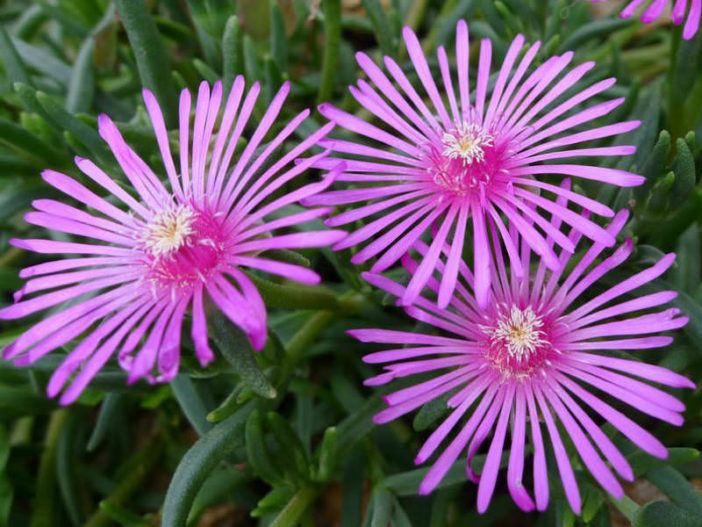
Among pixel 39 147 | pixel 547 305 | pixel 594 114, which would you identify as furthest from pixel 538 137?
pixel 39 147

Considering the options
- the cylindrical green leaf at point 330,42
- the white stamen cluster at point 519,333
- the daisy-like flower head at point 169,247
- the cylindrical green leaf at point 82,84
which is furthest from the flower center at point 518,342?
the cylindrical green leaf at point 82,84

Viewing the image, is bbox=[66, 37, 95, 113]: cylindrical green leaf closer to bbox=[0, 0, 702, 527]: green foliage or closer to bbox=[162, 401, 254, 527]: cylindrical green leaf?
bbox=[0, 0, 702, 527]: green foliage

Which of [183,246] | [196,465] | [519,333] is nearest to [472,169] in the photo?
[519,333]

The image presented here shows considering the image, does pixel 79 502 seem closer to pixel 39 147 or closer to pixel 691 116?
pixel 39 147

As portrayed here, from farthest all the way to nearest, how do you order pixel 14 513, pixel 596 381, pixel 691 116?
pixel 14 513, pixel 691 116, pixel 596 381

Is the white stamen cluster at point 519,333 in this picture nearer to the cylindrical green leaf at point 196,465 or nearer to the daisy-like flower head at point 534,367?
the daisy-like flower head at point 534,367

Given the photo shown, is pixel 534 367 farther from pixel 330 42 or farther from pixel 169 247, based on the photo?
pixel 330 42

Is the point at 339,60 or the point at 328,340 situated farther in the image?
the point at 339,60
